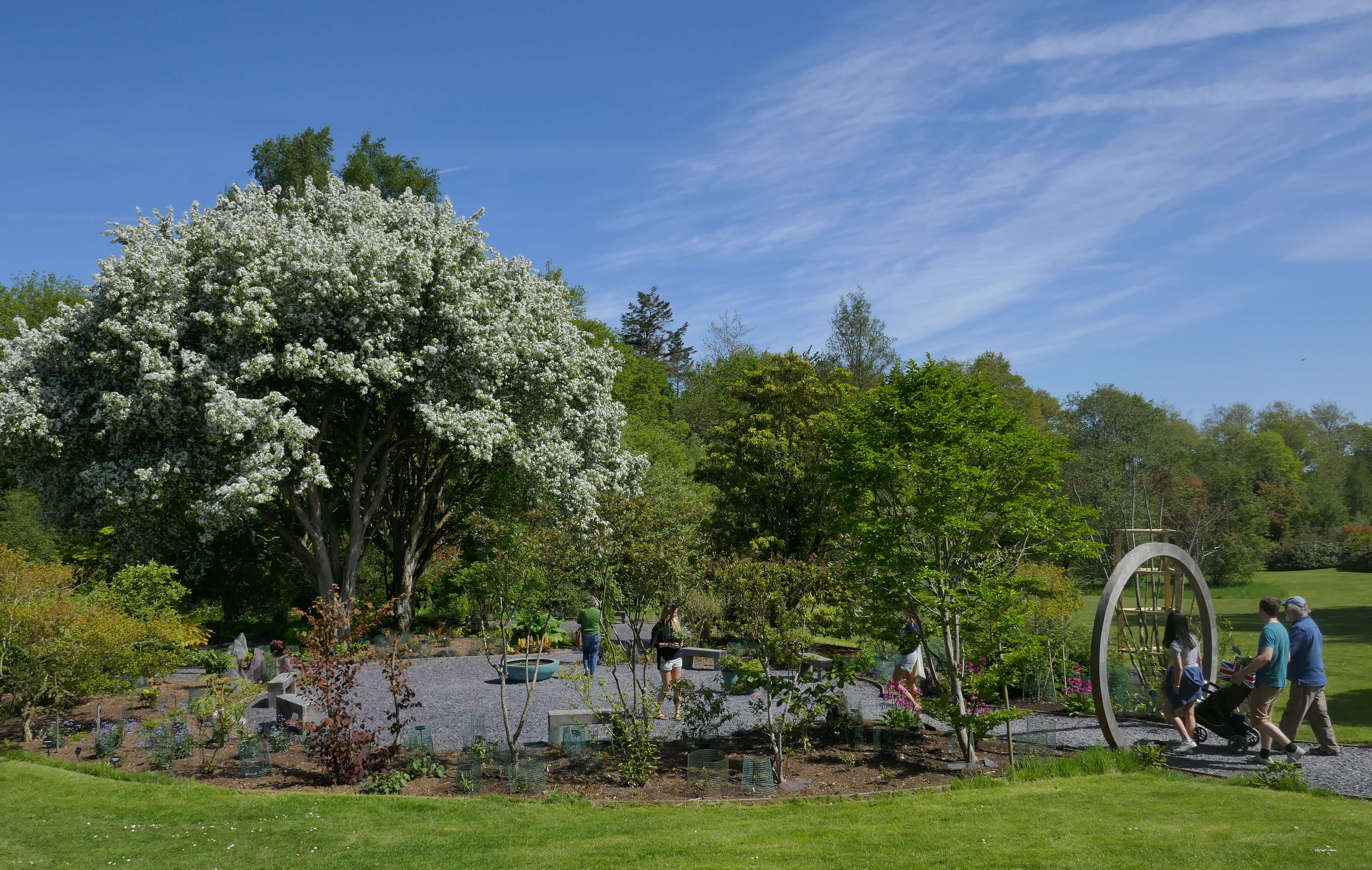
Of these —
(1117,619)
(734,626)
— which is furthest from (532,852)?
(1117,619)

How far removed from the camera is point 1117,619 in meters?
14.1

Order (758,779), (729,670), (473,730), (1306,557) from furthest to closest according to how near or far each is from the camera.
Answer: (1306,557)
(729,670)
(473,730)
(758,779)

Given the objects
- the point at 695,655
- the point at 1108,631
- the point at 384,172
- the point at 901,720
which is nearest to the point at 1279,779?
the point at 1108,631

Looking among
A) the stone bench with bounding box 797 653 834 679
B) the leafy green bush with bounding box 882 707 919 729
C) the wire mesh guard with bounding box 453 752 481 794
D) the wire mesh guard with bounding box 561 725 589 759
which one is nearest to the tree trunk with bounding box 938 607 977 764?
the leafy green bush with bounding box 882 707 919 729

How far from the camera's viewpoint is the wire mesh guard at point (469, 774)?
9.30 meters

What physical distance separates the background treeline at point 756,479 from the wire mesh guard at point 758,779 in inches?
81.3

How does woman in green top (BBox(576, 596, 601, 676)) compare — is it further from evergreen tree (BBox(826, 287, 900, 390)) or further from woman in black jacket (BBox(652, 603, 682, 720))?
evergreen tree (BBox(826, 287, 900, 390))

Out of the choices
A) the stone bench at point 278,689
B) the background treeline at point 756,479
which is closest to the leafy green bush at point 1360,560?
the background treeline at point 756,479

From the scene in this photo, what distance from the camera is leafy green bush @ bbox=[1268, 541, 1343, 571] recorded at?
162 ft

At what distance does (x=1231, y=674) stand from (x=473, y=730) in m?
9.96

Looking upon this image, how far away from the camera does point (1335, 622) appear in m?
29.1

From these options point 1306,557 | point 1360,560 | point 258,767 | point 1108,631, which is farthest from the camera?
point 1306,557

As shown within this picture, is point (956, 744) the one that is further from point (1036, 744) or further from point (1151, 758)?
point (1151, 758)

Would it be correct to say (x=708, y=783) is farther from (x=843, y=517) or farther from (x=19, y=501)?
(x=19, y=501)
